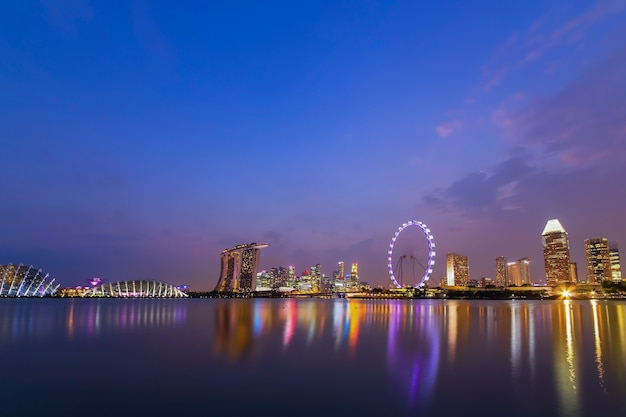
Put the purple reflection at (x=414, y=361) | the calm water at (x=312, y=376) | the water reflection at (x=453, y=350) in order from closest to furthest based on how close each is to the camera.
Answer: the calm water at (x=312, y=376)
the purple reflection at (x=414, y=361)
the water reflection at (x=453, y=350)

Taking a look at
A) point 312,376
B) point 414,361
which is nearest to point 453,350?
point 414,361

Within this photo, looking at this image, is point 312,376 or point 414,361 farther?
point 414,361

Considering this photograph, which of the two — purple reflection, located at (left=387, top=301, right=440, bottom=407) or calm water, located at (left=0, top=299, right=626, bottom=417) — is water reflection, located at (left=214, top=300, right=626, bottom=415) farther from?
calm water, located at (left=0, top=299, right=626, bottom=417)

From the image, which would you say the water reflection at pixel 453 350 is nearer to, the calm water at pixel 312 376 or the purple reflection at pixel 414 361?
the purple reflection at pixel 414 361

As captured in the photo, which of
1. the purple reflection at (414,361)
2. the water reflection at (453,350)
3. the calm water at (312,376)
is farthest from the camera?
the water reflection at (453,350)

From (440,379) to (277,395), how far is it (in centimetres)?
875

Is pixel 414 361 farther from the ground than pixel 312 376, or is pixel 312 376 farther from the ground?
pixel 312 376

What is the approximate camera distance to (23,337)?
134 feet

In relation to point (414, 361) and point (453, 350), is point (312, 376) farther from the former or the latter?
point (453, 350)

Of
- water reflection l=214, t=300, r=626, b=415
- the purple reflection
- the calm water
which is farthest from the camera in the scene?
water reflection l=214, t=300, r=626, b=415

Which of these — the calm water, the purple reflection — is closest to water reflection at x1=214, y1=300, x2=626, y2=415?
the purple reflection

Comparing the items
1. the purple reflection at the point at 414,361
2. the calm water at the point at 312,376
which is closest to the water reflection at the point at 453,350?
the purple reflection at the point at 414,361

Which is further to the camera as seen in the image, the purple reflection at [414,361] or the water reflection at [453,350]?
the water reflection at [453,350]

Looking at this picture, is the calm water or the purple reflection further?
the purple reflection
